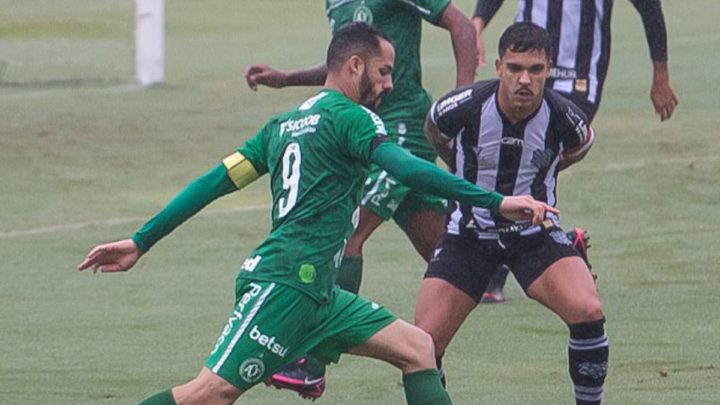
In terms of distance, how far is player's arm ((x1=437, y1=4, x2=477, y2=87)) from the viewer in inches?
376

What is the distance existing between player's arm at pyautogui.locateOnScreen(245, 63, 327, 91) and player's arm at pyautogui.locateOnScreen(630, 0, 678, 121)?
2.35 m

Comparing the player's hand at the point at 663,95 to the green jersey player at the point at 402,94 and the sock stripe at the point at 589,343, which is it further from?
the sock stripe at the point at 589,343

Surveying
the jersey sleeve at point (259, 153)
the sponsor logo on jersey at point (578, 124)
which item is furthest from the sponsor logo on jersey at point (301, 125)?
the sponsor logo on jersey at point (578, 124)

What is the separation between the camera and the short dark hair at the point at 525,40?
802 centimetres

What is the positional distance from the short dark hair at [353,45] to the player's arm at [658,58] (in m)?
4.08

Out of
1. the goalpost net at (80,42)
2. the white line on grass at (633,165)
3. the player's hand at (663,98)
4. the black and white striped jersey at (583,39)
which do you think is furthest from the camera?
the goalpost net at (80,42)

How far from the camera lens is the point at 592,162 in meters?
16.5

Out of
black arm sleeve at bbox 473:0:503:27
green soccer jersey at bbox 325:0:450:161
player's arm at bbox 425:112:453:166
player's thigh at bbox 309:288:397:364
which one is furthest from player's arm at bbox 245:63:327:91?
player's thigh at bbox 309:288:397:364

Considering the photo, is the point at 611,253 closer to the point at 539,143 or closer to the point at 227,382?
the point at 539,143

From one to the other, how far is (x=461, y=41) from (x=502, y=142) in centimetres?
147

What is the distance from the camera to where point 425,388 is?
23.5ft

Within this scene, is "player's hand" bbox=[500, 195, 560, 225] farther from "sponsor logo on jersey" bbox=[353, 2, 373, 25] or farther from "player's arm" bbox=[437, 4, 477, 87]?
"sponsor logo on jersey" bbox=[353, 2, 373, 25]

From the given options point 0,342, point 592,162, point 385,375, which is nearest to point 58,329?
point 0,342

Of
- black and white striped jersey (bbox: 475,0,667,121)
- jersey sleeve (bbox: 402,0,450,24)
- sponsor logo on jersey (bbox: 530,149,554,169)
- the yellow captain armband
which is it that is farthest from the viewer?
black and white striped jersey (bbox: 475,0,667,121)
